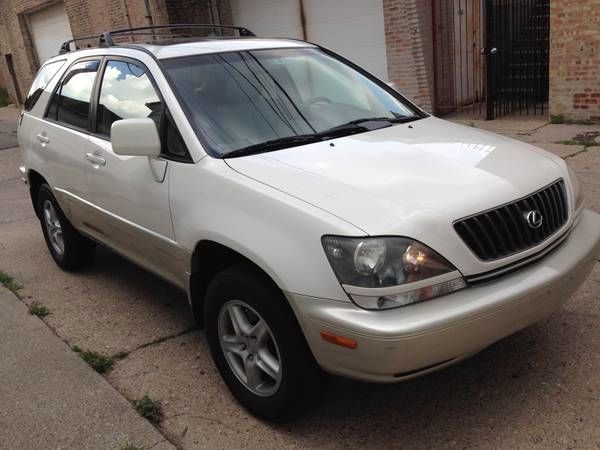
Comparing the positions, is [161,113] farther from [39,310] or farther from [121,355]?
[39,310]

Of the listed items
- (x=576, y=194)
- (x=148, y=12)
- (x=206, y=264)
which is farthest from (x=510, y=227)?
(x=148, y=12)

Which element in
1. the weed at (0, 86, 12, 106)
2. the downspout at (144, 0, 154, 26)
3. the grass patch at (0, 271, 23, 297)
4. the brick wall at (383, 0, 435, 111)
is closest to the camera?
the grass patch at (0, 271, 23, 297)

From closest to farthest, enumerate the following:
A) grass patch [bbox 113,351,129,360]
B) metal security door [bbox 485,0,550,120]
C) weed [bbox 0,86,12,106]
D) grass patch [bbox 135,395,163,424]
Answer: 1. grass patch [bbox 135,395,163,424]
2. grass patch [bbox 113,351,129,360]
3. metal security door [bbox 485,0,550,120]
4. weed [bbox 0,86,12,106]

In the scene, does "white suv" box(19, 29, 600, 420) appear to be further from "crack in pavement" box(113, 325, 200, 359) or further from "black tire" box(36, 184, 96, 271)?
"black tire" box(36, 184, 96, 271)

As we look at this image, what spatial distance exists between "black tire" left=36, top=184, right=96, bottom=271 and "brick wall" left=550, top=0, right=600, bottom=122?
649cm

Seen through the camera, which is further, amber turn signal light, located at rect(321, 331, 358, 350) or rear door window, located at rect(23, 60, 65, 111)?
rear door window, located at rect(23, 60, 65, 111)

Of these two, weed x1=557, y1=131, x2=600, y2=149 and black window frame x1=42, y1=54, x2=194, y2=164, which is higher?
black window frame x1=42, y1=54, x2=194, y2=164

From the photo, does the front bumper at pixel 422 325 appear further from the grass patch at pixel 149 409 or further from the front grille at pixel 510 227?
the grass patch at pixel 149 409

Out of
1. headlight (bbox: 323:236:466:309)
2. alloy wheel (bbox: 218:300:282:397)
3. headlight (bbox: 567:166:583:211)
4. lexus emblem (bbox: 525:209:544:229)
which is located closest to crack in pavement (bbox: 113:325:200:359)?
alloy wheel (bbox: 218:300:282:397)

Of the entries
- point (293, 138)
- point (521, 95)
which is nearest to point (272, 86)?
point (293, 138)

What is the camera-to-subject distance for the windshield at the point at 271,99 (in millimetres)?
3207

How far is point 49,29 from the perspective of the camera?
1825 centimetres

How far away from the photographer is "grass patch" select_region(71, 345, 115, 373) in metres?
3.50

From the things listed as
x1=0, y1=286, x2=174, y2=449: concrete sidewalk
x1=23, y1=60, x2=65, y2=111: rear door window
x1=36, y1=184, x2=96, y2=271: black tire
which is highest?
x1=23, y1=60, x2=65, y2=111: rear door window
